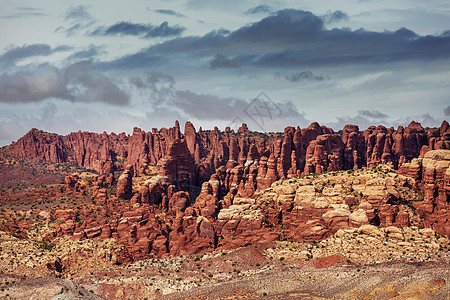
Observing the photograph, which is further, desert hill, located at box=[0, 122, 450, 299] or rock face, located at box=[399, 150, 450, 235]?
rock face, located at box=[399, 150, 450, 235]

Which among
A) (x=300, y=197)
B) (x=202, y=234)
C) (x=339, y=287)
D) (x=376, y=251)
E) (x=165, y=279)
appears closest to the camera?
(x=339, y=287)

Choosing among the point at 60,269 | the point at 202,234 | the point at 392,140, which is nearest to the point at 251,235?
the point at 202,234

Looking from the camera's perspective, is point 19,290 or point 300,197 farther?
point 300,197

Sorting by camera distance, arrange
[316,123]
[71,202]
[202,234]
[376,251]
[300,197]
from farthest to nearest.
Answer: [316,123]
[71,202]
[202,234]
[300,197]
[376,251]

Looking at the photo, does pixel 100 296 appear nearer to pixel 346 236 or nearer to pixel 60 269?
pixel 60 269

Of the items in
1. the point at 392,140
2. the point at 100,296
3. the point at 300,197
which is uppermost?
the point at 392,140

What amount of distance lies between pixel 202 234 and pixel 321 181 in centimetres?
2928

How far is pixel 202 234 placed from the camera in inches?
3622

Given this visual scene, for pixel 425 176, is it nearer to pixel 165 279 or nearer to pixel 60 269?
pixel 165 279

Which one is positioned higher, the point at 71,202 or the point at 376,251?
the point at 71,202

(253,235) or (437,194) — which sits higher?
(437,194)

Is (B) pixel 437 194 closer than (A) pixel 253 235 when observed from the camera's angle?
Yes

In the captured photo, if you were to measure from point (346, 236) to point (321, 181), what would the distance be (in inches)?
745

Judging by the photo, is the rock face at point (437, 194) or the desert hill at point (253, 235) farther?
the rock face at point (437, 194)
